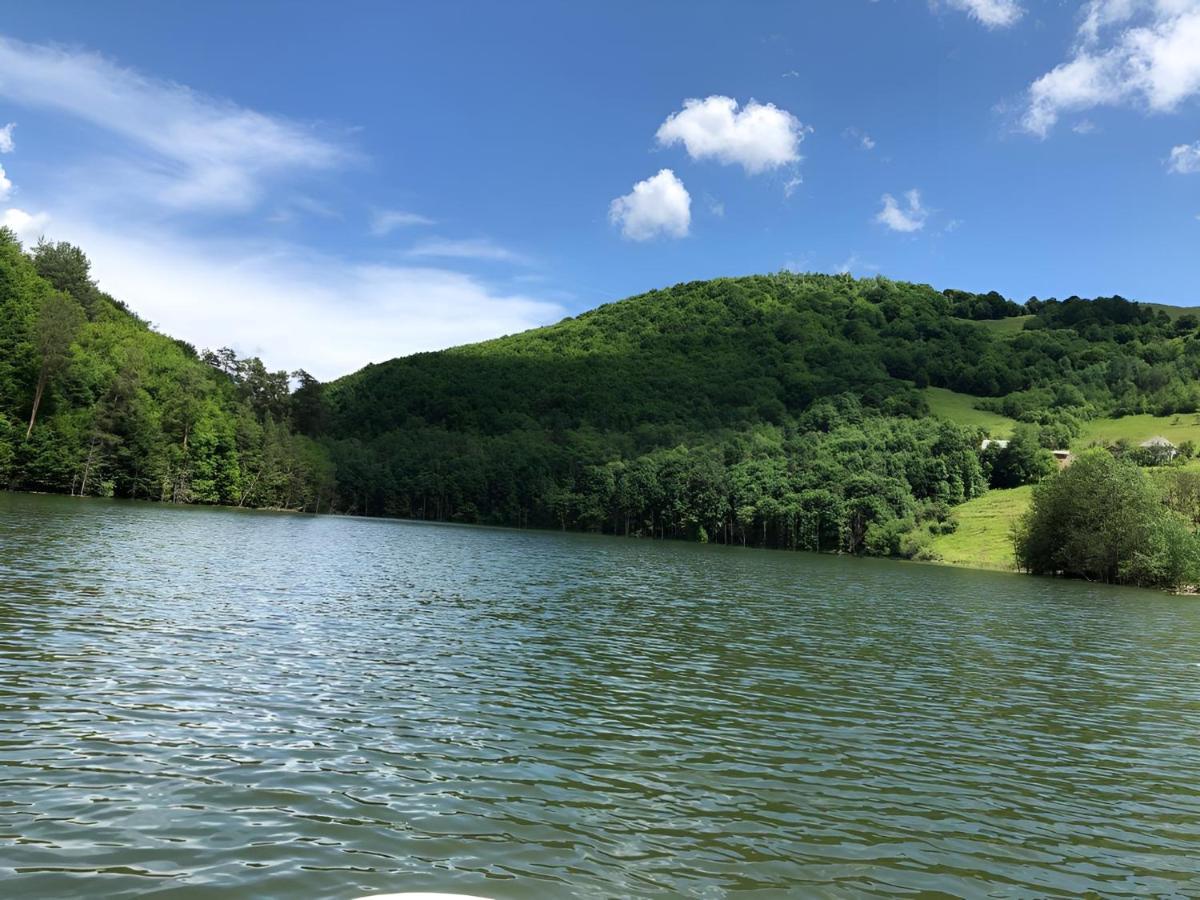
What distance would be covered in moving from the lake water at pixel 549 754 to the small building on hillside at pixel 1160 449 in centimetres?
14096

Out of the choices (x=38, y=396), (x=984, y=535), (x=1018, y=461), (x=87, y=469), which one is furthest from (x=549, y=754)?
(x=1018, y=461)

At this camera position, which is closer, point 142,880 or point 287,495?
point 142,880

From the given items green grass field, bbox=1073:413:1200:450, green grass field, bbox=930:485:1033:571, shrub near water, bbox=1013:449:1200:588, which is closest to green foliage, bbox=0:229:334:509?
green grass field, bbox=930:485:1033:571

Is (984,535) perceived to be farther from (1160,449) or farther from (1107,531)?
(1160,449)

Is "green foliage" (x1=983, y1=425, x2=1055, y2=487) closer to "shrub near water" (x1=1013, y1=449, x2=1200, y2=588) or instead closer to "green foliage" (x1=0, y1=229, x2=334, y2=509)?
"shrub near water" (x1=1013, y1=449, x2=1200, y2=588)

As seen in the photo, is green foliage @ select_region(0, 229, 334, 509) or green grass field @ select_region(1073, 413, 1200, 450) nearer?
green foliage @ select_region(0, 229, 334, 509)

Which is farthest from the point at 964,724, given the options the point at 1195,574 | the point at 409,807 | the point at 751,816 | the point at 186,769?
the point at 1195,574

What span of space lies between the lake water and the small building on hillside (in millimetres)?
140958

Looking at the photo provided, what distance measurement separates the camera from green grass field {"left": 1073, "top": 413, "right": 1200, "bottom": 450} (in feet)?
549

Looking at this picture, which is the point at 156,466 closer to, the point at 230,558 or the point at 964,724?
the point at 230,558

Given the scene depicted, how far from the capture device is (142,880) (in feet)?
31.1

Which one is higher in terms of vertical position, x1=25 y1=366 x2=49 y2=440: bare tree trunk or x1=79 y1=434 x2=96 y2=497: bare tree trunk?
x1=25 y1=366 x2=49 y2=440: bare tree trunk

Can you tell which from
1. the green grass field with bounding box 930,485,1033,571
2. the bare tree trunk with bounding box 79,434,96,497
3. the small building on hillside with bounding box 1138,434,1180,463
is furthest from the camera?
the small building on hillside with bounding box 1138,434,1180,463

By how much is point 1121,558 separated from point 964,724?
9214cm
